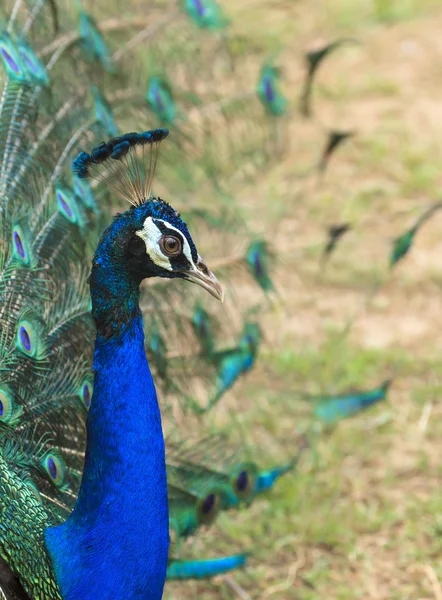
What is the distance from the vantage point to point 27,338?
5.29 feet

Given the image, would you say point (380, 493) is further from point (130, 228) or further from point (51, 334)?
point (130, 228)

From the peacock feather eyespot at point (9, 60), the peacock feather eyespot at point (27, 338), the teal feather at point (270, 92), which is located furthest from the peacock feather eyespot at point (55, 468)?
the teal feather at point (270, 92)

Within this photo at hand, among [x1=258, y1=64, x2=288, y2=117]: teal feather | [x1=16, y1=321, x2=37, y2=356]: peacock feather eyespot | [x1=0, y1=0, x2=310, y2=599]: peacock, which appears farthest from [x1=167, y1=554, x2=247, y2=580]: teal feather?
[x1=258, y1=64, x2=288, y2=117]: teal feather

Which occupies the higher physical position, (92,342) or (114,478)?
(92,342)

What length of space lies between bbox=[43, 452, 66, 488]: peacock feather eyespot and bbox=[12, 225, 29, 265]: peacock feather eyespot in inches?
12.5

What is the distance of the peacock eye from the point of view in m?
1.48

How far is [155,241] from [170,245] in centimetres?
2

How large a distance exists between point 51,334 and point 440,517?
1.14 m

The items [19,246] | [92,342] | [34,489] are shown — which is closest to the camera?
[34,489]

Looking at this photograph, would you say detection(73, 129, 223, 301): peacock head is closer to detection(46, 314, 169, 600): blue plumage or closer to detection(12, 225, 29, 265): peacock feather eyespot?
Result: detection(46, 314, 169, 600): blue plumage

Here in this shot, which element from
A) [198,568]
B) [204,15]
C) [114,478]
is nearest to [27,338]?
[114,478]

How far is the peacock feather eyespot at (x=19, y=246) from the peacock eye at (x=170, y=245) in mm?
299

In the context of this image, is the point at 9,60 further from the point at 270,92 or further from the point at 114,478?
the point at 270,92

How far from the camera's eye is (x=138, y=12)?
275cm
